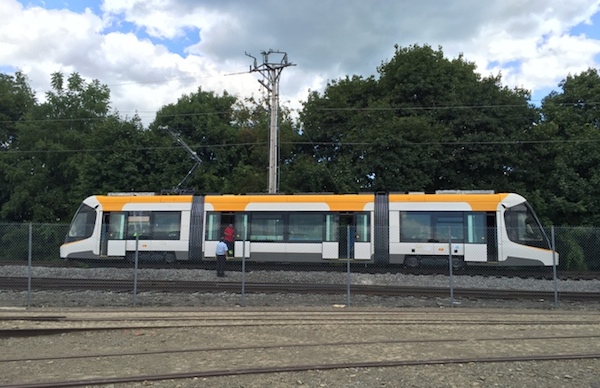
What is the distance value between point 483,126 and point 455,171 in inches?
129

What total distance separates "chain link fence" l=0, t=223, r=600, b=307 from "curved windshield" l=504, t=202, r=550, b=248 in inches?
38.9

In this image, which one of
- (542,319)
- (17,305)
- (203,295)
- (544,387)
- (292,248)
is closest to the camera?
(544,387)

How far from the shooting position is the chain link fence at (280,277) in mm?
14062

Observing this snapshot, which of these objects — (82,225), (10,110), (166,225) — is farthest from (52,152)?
(166,225)

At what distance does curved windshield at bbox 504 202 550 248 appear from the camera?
18.3 meters

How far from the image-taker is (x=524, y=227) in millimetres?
18562

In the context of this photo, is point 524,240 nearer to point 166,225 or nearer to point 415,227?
point 415,227

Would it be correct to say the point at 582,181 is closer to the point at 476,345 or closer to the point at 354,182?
the point at 354,182

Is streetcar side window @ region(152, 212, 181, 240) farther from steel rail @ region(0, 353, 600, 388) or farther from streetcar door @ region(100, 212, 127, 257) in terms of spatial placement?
steel rail @ region(0, 353, 600, 388)

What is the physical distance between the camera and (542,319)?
1116 centimetres

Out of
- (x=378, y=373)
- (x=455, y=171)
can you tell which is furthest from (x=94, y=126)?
(x=378, y=373)

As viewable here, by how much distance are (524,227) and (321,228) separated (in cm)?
794

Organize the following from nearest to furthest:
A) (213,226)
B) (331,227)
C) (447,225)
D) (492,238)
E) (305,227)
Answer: (492,238) < (447,225) < (331,227) < (305,227) < (213,226)

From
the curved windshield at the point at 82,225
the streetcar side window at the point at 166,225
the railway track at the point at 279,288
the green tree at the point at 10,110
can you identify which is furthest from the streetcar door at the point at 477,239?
the green tree at the point at 10,110
